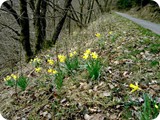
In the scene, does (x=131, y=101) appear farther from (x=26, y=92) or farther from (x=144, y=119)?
(x=26, y=92)

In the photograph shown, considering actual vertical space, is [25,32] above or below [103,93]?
below

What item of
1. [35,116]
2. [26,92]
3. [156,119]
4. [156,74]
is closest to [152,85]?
[156,74]

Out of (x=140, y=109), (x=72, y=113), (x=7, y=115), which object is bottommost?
(x=7, y=115)

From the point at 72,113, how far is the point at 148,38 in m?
2.50

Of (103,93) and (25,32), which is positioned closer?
(103,93)

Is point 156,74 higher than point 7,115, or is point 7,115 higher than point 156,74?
point 156,74

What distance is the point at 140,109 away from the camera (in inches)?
118

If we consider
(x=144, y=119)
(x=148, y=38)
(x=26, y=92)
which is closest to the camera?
(x=144, y=119)

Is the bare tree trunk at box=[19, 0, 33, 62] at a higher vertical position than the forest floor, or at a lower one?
lower

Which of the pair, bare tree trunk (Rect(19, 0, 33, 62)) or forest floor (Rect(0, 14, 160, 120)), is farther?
bare tree trunk (Rect(19, 0, 33, 62))

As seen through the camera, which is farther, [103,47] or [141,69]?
[103,47]

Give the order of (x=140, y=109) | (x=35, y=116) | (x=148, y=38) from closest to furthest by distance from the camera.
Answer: (x=140, y=109)
(x=35, y=116)
(x=148, y=38)

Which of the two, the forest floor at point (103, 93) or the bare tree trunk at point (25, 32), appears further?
the bare tree trunk at point (25, 32)

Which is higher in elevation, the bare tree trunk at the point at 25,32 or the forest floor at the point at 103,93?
the forest floor at the point at 103,93
